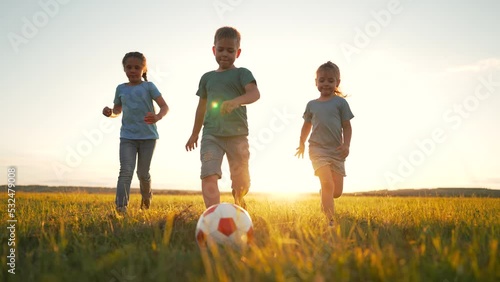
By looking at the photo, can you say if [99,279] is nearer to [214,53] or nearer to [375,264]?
[375,264]

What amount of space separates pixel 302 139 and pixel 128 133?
9.70 ft

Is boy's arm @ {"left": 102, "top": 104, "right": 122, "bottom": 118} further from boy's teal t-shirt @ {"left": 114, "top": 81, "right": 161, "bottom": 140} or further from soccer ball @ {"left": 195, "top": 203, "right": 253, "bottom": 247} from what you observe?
soccer ball @ {"left": 195, "top": 203, "right": 253, "bottom": 247}

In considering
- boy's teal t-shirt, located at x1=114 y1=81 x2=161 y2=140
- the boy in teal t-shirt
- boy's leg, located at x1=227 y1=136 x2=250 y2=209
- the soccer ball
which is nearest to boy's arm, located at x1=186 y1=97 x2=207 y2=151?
the boy in teal t-shirt

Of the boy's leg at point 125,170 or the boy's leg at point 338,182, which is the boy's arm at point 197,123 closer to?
the boy's leg at point 125,170

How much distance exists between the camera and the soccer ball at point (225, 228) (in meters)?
3.61

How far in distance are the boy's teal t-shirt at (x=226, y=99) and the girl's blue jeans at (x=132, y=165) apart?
187 cm

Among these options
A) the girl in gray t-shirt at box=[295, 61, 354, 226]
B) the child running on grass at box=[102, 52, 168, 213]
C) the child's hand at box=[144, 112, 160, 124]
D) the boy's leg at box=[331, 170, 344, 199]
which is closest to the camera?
the girl in gray t-shirt at box=[295, 61, 354, 226]

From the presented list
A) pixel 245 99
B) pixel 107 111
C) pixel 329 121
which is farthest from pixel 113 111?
pixel 329 121

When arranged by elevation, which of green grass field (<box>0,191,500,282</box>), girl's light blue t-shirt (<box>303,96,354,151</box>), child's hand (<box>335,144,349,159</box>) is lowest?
green grass field (<box>0,191,500,282</box>)

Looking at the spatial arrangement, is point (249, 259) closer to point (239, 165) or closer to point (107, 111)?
point (239, 165)

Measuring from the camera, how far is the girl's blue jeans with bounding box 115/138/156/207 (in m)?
7.18

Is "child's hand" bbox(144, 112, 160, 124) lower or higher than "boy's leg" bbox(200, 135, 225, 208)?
higher

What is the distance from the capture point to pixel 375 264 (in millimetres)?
2551

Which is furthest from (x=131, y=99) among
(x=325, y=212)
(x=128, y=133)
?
(x=325, y=212)
